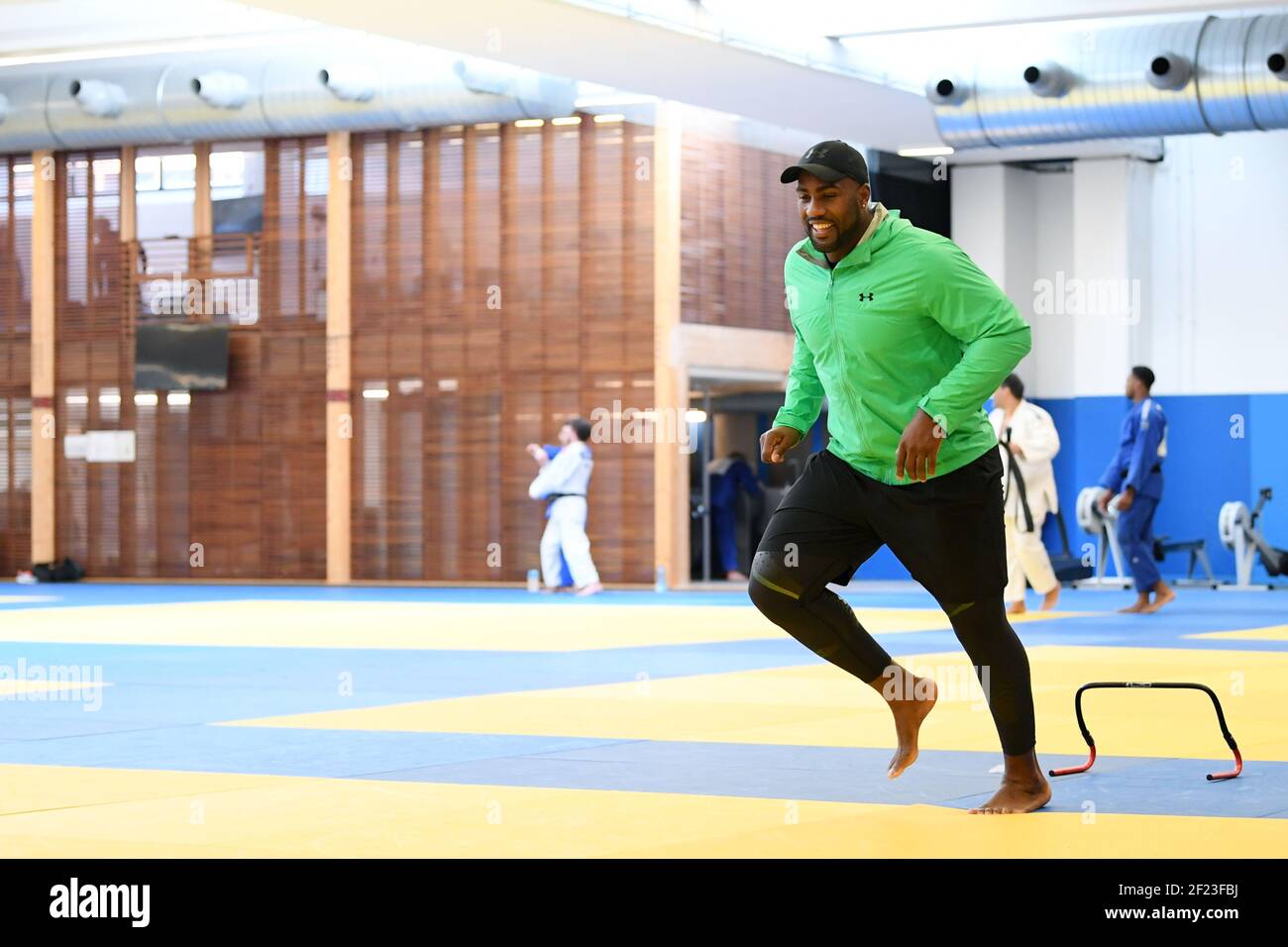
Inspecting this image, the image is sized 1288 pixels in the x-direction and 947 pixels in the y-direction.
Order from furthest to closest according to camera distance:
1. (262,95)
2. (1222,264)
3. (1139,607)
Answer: (1222,264)
(262,95)
(1139,607)

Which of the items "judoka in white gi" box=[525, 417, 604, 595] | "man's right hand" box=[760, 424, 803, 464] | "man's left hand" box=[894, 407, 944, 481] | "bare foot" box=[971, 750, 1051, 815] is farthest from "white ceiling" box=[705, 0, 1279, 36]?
"bare foot" box=[971, 750, 1051, 815]

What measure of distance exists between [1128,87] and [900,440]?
43.4 ft

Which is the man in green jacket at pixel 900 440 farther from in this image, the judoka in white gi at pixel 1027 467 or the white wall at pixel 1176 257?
the white wall at pixel 1176 257

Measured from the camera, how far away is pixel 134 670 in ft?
35.6

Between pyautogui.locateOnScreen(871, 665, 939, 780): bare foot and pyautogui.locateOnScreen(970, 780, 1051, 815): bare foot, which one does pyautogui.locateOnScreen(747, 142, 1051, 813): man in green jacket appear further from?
pyautogui.locateOnScreen(871, 665, 939, 780): bare foot

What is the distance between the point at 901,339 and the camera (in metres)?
Result: 5.38

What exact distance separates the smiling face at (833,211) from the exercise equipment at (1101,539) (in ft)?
48.2

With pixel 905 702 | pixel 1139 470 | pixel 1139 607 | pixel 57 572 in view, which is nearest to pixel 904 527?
pixel 905 702

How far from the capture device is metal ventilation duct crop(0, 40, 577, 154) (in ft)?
67.3

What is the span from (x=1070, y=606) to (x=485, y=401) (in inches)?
306
